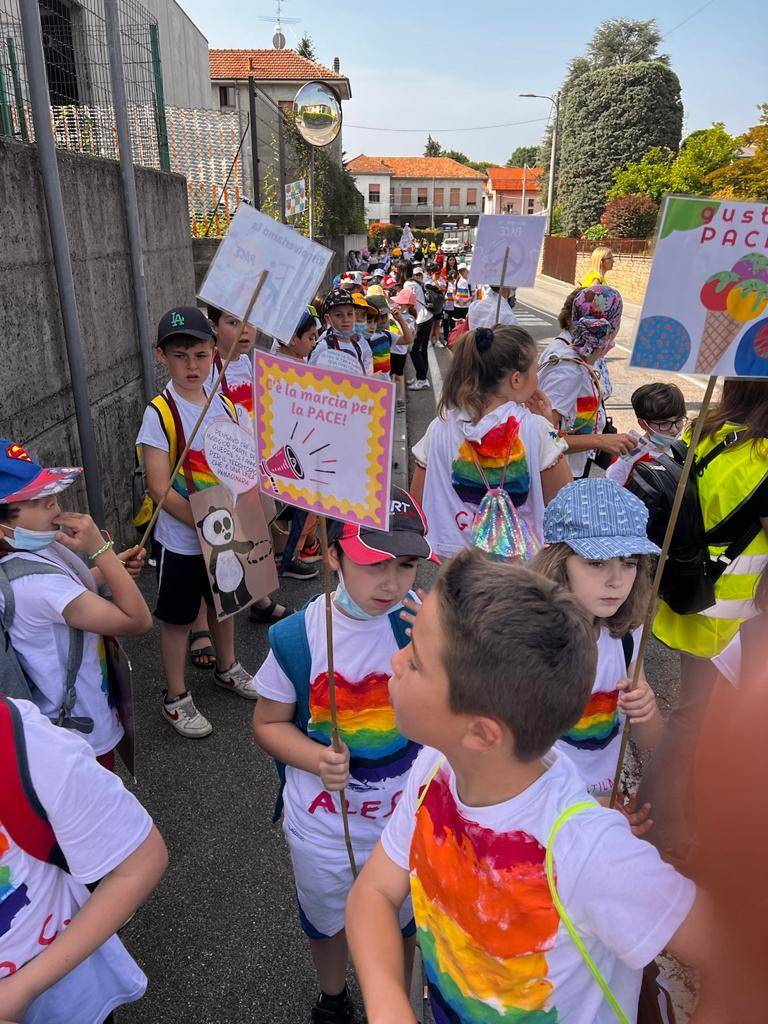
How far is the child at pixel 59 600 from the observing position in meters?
2.04

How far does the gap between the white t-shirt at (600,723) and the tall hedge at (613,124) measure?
4812 cm

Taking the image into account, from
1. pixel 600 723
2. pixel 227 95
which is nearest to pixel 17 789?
pixel 600 723

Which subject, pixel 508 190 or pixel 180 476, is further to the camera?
pixel 508 190

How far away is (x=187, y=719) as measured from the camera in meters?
3.54

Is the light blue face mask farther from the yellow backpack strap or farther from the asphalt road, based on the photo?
the asphalt road

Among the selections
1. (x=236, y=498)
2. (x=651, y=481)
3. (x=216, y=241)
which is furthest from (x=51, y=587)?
(x=216, y=241)

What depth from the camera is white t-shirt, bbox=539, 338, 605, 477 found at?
4.03 m

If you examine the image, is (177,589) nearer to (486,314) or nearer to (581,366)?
(581,366)

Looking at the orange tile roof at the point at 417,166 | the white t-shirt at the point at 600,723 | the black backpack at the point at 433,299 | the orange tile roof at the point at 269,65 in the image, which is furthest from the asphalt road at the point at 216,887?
the orange tile roof at the point at 417,166

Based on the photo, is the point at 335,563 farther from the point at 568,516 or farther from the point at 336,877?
Result: the point at 336,877

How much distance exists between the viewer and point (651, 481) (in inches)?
104

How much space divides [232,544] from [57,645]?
4.43 feet

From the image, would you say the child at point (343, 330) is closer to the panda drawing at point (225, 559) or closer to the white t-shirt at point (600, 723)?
the panda drawing at point (225, 559)

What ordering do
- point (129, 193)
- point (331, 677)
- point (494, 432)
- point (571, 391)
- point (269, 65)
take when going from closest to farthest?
point (331, 677) → point (494, 432) → point (571, 391) → point (129, 193) → point (269, 65)
